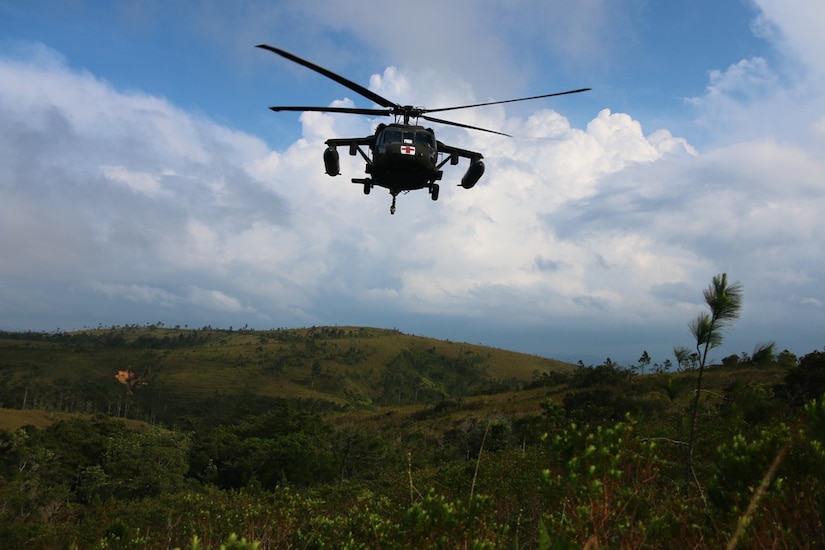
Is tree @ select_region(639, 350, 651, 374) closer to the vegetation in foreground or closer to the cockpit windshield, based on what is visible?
the vegetation in foreground

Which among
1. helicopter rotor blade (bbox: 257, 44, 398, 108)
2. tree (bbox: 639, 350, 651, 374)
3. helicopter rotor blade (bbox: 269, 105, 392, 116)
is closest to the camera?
helicopter rotor blade (bbox: 257, 44, 398, 108)

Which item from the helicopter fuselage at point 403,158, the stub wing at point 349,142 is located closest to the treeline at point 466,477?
the helicopter fuselage at point 403,158

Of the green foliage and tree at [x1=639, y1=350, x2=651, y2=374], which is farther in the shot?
tree at [x1=639, y1=350, x2=651, y2=374]

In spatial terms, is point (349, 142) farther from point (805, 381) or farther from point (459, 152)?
point (805, 381)

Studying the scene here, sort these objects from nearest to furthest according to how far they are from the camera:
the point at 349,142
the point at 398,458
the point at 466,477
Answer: the point at 349,142, the point at 466,477, the point at 398,458

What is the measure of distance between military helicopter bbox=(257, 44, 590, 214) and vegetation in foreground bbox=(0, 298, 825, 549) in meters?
7.83

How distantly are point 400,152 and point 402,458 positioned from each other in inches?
1335

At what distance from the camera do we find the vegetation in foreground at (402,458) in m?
5.56

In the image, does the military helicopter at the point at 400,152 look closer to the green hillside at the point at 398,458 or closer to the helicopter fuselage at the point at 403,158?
the helicopter fuselage at the point at 403,158

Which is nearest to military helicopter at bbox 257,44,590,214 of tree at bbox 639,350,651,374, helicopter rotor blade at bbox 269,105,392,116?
helicopter rotor blade at bbox 269,105,392,116

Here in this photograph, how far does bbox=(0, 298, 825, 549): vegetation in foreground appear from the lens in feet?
18.2

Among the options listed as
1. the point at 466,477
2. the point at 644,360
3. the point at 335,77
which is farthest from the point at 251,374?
the point at 335,77

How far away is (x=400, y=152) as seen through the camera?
15344mm

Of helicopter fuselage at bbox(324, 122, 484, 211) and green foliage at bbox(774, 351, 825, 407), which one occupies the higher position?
helicopter fuselage at bbox(324, 122, 484, 211)
